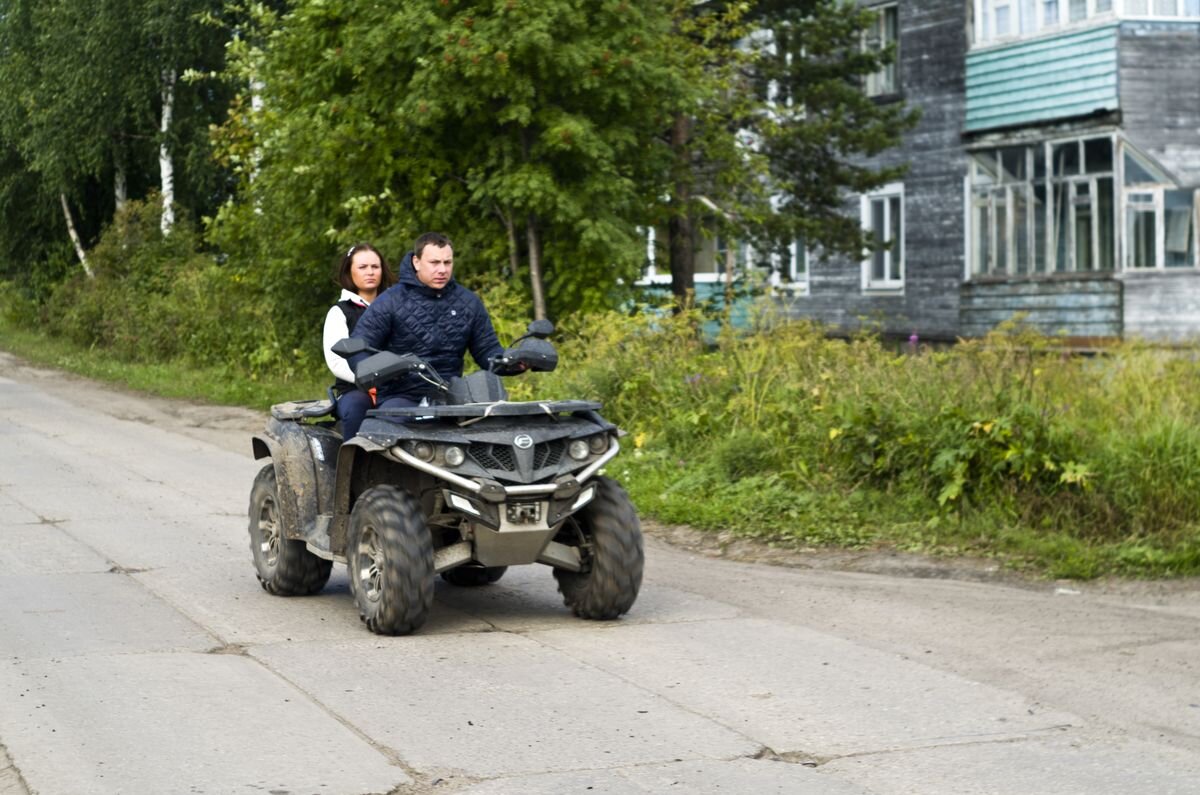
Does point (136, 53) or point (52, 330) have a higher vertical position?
point (136, 53)

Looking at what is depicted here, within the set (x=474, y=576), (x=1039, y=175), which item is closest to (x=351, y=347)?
(x=474, y=576)

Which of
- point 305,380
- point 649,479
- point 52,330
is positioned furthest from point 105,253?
point 649,479

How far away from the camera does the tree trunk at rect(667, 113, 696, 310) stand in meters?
20.9

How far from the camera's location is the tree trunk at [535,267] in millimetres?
19328

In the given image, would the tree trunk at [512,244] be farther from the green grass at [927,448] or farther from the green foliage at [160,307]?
the green grass at [927,448]

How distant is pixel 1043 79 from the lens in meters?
26.8

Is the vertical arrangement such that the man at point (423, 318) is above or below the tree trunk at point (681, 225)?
below

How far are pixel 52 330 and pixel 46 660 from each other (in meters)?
30.7

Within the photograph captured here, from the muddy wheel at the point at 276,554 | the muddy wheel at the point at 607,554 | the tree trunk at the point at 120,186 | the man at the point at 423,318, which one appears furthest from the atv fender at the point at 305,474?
the tree trunk at the point at 120,186

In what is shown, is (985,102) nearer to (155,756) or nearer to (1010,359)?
(1010,359)

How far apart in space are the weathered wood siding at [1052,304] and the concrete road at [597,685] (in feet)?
51.2

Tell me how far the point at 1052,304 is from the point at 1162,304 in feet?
6.24

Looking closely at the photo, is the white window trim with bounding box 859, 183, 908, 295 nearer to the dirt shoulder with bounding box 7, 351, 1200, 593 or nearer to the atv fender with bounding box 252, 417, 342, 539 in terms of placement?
the dirt shoulder with bounding box 7, 351, 1200, 593

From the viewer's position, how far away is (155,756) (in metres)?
6.00
